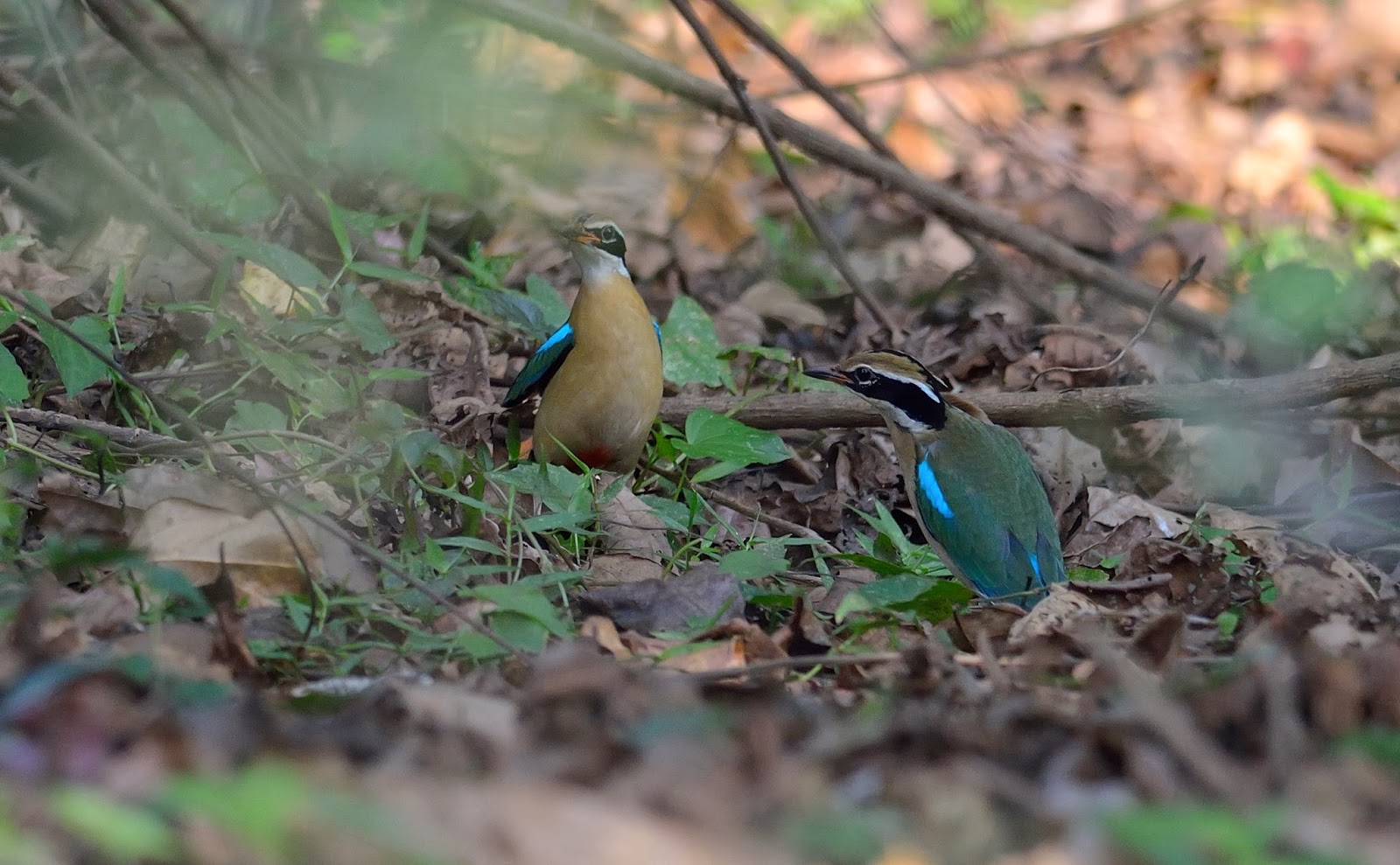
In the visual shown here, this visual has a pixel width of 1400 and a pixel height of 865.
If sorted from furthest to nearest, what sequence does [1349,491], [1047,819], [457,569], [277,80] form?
1. [277,80]
2. [1349,491]
3. [457,569]
4. [1047,819]

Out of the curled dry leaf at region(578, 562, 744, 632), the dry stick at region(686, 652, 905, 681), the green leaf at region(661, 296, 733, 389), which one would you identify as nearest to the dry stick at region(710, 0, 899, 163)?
the green leaf at region(661, 296, 733, 389)

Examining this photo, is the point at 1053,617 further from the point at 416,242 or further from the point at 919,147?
the point at 919,147

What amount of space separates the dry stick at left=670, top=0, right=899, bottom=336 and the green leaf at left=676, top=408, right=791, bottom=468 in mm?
1725

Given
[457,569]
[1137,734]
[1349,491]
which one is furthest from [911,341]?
[1137,734]

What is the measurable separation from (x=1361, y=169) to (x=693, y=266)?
565 cm

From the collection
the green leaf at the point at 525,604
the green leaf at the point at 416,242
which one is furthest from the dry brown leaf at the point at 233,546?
the green leaf at the point at 416,242

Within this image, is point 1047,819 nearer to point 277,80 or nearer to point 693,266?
point 693,266

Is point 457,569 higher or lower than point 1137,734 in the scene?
lower

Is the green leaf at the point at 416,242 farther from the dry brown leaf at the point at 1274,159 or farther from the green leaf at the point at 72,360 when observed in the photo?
the dry brown leaf at the point at 1274,159

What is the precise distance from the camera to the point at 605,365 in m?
5.89

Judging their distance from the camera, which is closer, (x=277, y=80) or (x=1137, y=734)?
(x=1137, y=734)

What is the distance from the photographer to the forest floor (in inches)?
101

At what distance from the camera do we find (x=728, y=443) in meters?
5.17

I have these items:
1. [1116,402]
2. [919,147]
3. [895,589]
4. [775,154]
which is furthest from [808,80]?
[919,147]
